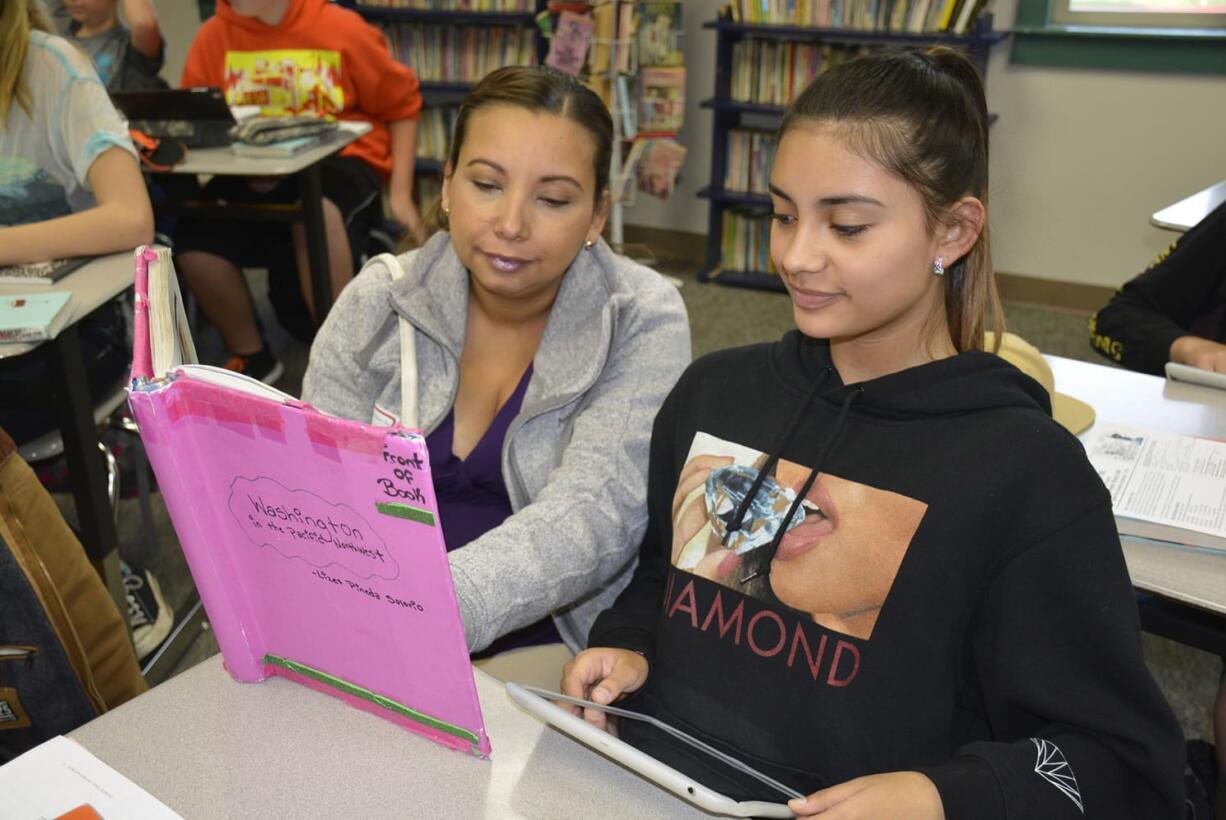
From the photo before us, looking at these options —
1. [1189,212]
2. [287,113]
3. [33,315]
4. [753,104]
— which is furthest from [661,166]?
[33,315]

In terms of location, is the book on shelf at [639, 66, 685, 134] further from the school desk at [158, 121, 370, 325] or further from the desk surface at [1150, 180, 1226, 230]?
the desk surface at [1150, 180, 1226, 230]

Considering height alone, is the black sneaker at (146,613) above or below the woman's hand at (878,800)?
below

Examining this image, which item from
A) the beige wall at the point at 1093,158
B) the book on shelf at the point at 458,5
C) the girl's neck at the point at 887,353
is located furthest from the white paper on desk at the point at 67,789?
the book on shelf at the point at 458,5

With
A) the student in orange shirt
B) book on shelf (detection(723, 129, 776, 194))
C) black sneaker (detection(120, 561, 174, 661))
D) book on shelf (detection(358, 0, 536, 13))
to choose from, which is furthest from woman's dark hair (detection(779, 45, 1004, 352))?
book on shelf (detection(358, 0, 536, 13))

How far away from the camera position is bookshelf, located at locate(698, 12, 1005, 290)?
3850mm

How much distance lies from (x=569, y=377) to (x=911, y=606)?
0.58 metres

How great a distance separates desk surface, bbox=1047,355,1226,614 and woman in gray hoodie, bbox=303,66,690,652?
0.58 m

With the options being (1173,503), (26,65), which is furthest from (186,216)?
(1173,503)

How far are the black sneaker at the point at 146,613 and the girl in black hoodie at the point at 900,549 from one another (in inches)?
54.2

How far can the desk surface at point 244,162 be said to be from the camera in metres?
2.68

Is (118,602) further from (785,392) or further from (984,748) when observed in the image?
(984,748)

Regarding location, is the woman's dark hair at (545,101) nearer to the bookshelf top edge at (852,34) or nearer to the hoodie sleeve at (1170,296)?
the hoodie sleeve at (1170,296)

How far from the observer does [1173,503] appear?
126 centimetres

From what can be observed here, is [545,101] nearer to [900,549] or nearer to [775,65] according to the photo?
[900,549]
